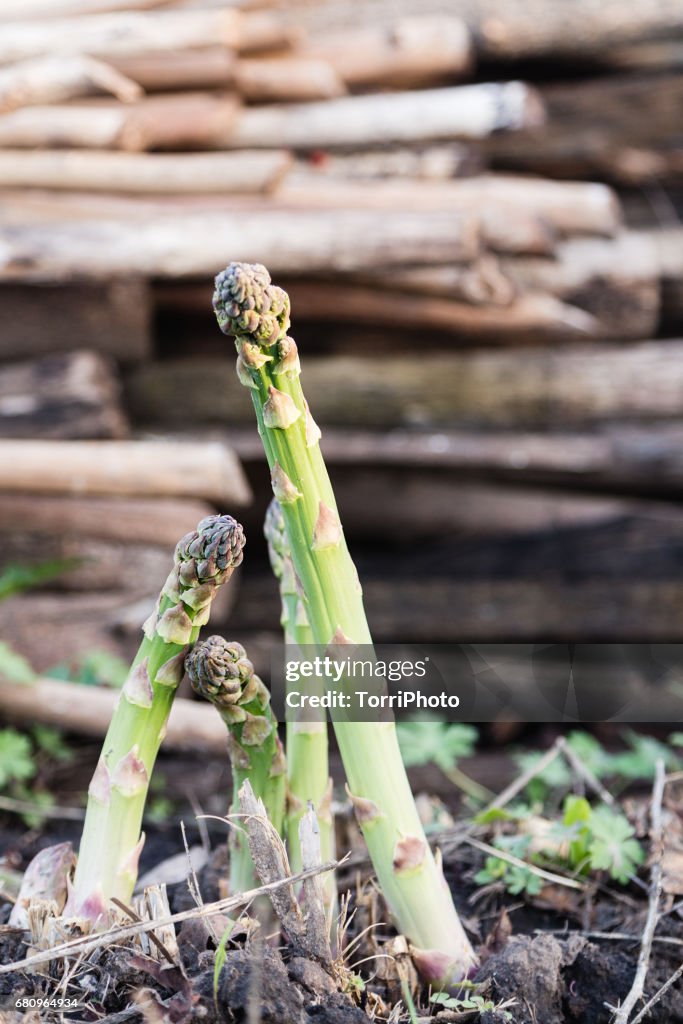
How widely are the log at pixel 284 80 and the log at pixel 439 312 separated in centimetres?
75

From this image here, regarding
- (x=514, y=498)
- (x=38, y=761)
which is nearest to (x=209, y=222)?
(x=514, y=498)

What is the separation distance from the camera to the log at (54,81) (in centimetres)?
266

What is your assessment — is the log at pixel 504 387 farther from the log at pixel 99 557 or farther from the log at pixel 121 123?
the log at pixel 121 123

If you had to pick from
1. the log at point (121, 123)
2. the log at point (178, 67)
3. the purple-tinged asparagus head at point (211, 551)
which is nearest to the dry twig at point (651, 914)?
the purple-tinged asparagus head at point (211, 551)

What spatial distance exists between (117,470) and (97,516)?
159mm

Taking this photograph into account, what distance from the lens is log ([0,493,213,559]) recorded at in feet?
8.39

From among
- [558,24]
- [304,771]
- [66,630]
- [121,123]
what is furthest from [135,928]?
[558,24]

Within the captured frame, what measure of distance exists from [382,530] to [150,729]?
2.11 m

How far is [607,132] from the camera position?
11.0ft

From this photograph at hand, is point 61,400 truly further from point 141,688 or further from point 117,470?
point 141,688

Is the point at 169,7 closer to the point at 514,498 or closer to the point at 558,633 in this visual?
the point at 514,498

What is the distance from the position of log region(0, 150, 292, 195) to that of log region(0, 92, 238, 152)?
40 millimetres

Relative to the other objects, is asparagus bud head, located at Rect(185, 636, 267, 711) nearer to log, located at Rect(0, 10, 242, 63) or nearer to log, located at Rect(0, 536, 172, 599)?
log, located at Rect(0, 536, 172, 599)

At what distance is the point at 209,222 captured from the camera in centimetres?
260
